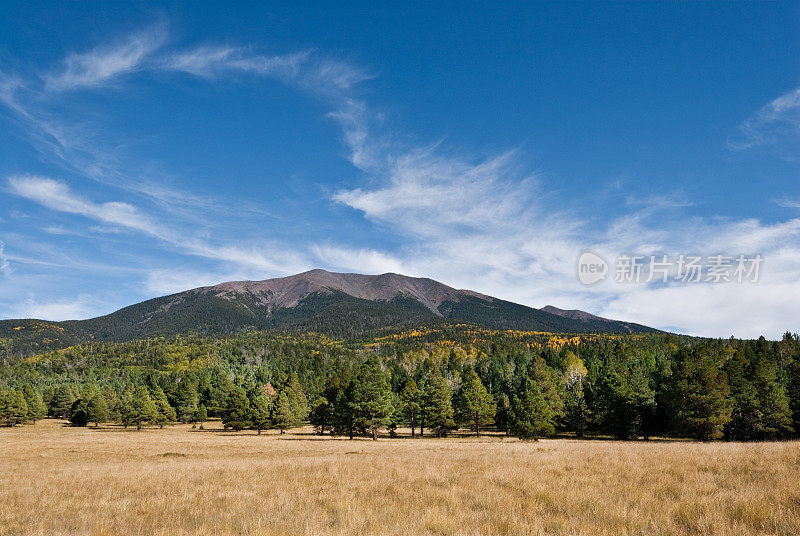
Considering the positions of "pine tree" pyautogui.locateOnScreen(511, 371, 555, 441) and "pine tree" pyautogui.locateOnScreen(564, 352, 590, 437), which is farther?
"pine tree" pyautogui.locateOnScreen(564, 352, 590, 437)

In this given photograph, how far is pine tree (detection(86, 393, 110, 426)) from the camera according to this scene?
94.3 meters

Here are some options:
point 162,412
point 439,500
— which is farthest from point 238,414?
point 439,500

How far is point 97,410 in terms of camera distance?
94.4m

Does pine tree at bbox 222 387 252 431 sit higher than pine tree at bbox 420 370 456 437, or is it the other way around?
pine tree at bbox 420 370 456 437

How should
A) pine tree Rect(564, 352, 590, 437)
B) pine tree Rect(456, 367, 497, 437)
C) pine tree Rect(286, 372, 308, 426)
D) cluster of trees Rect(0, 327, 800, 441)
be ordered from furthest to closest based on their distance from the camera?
pine tree Rect(286, 372, 308, 426), pine tree Rect(456, 367, 497, 437), pine tree Rect(564, 352, 590, 437), cluster of trees Rect(0, 327, 800, 441)

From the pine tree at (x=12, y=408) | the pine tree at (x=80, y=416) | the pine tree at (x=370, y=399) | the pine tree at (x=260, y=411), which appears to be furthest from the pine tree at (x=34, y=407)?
the pine tree at (x=370, y=399)

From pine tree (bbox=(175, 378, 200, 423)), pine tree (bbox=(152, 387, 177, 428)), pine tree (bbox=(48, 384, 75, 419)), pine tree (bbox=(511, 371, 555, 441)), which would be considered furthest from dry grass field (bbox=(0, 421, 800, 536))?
pine tree (bbox=(48, 384, 75, 419))

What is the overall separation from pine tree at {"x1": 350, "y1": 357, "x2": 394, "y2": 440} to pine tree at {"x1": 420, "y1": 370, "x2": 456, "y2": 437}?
43.4ft

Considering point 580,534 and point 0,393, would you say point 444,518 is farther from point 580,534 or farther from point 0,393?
point 0,393

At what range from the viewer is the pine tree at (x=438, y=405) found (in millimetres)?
68312

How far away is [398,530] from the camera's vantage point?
8648 mm

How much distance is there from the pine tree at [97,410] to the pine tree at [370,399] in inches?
2821

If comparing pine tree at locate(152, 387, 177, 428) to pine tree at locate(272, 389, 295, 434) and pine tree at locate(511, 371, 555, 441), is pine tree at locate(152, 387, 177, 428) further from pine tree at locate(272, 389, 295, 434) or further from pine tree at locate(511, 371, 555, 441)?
pine tree at locate(511, 371, 555, 441)

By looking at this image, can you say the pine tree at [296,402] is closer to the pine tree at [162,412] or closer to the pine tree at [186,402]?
the pine tree at [162,412]
